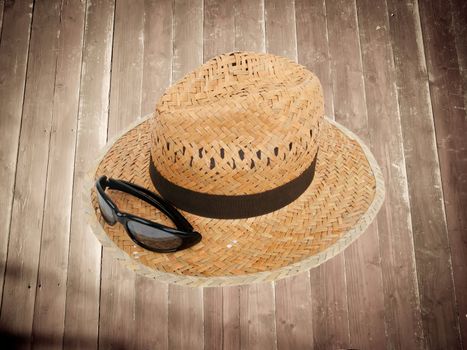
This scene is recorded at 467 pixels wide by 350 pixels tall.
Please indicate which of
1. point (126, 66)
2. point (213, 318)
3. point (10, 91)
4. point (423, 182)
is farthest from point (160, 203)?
point (10, 91)

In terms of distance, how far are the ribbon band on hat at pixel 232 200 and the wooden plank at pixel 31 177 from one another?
1.15m

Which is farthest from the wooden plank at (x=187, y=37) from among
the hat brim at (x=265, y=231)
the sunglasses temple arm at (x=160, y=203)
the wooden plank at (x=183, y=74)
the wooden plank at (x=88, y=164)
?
the sunglasses temple arm at (x=160, y=203)

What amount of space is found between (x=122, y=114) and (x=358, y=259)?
4.45ft

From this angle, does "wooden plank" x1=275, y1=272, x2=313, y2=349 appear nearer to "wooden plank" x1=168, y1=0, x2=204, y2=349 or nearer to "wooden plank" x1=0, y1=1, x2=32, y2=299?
"wooden plank" x1=168, y1=0, x2=204, y2=349

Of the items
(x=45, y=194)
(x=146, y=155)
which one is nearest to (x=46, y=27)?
(x=45, y=194)

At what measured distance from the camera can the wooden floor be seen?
5.24 ft

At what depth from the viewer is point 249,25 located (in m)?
1.89

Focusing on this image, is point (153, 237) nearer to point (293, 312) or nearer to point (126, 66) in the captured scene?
point (293, 312)

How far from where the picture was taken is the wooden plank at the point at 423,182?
159 cm

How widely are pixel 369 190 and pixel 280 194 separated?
11.7 inches

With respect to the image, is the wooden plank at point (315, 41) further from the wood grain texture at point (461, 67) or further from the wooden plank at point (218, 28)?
the wood grain texture at point (461, 67)

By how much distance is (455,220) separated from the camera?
1.65m

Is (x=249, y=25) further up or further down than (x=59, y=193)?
further up

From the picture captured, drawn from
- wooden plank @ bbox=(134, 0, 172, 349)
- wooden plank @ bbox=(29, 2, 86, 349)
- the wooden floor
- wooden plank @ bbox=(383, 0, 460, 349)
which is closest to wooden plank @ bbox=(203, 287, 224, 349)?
the wooden floor
